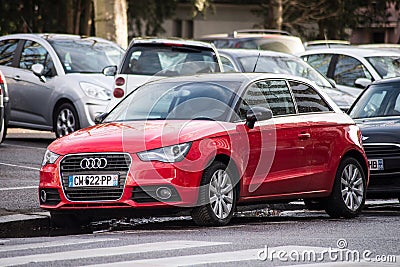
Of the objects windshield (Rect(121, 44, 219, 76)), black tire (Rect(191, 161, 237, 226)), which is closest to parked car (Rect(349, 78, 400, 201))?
black tire (Rect(191, 161, 237, 226))

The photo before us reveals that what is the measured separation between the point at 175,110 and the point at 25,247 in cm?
291

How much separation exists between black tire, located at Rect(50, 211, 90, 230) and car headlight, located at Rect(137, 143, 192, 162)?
3.50 ft

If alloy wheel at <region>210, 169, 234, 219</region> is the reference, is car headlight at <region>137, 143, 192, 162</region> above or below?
above

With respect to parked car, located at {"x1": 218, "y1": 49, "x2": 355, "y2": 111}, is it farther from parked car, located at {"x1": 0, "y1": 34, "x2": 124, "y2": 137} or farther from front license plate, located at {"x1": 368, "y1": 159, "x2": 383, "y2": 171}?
front license plate, located at {"x1": 368, "y1": 159, "x2": 383, "y2": 171}

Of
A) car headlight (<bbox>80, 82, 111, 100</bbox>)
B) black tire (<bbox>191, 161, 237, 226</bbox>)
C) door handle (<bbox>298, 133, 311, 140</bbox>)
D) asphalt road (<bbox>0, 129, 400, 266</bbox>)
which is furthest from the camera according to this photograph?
car headlight (<bbox>80, 82, 111, 100</bbox>)

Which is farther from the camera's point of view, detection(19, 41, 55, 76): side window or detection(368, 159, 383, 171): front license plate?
detection(19, 41, 55, 76): side window

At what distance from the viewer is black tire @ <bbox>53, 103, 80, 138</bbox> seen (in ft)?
67.2

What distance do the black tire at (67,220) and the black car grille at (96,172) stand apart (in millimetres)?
452

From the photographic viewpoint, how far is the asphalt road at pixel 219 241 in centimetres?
958

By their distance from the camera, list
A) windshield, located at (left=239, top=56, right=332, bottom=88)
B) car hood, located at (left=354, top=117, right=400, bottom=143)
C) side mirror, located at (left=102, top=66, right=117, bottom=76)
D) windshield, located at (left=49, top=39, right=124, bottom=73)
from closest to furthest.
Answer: car hood, located at (left=354, top=117, right=400, bottom=143) → side mirror, located at (left=102, top=66, right=117, bottom=76) → windshield, located at (left=49, top=39, right=124, bottom=73) → windshield, located at (left=239, top=56, right=332, bottom=88)

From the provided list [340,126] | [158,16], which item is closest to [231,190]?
[340,126]

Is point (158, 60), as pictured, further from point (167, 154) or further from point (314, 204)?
point (167, 154)

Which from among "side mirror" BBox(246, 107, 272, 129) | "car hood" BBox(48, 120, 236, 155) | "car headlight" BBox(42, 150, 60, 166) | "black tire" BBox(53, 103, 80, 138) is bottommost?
"black tire" BBox(53, 103, 80, 138)

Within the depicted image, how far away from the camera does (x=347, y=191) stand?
13.8 m
